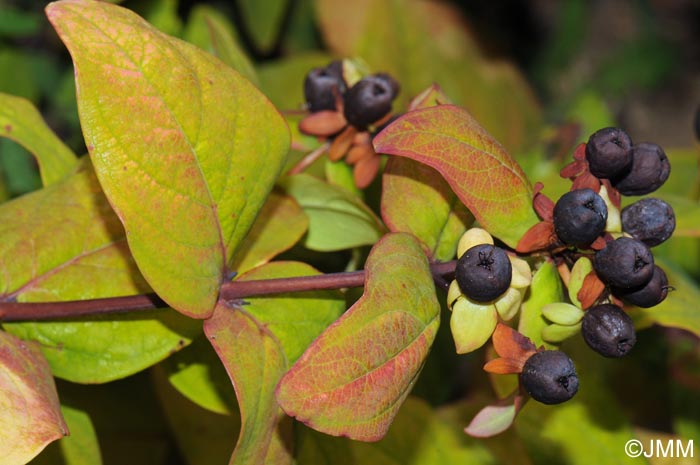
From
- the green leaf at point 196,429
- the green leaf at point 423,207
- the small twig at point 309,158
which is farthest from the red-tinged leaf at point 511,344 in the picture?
the green leaf at point 196,429

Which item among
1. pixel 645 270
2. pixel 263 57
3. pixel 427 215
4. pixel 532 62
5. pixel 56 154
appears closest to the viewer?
pixel 645 270

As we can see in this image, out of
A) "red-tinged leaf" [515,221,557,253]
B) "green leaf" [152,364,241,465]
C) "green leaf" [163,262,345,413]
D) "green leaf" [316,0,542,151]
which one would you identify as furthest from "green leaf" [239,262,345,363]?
"green leaf" [316,0,542,151]

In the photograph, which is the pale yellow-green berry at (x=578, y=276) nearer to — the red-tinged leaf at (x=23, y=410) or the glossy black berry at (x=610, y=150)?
the glossy black berry at (x=610, y=150)

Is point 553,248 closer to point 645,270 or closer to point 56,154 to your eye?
point 645,270

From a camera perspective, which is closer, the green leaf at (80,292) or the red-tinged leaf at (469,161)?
the red-tinged leaf at (469,161)

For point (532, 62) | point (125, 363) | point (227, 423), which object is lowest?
point (532, 62)

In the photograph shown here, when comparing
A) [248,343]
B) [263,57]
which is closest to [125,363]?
[248,343]
